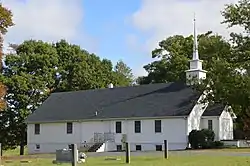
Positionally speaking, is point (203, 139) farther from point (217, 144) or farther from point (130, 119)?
point (130, 119)

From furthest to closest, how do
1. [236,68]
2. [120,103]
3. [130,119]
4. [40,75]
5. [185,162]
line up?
[40,75]
[120,103]
[130,119]
[236,68]
[185,162]

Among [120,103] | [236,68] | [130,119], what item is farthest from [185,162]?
[120,103]

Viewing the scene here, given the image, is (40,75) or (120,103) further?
(40,75)

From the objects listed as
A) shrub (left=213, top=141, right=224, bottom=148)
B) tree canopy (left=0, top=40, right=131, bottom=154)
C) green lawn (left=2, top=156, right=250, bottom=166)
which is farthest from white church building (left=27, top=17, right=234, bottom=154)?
green lawn (left=2, top=156, right=250, bottom=166)

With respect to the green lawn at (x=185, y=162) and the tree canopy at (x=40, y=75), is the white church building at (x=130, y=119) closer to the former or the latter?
the tree canopy at (x=40, y=75)

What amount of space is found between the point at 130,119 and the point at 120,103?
3.85 metres

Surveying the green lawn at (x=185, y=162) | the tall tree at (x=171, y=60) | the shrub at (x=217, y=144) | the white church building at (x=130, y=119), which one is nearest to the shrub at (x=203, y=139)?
the shrub at (x=217, y=144)

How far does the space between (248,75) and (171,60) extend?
2951cm

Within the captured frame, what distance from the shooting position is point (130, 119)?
58969mm

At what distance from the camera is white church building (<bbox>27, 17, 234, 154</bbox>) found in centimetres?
5678

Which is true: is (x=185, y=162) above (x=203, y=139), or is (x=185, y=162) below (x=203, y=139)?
below

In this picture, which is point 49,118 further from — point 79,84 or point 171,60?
point 171,60

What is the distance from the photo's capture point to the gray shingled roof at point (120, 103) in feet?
190

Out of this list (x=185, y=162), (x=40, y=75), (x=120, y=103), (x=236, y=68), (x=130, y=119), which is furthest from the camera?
(x=40, y=75)
